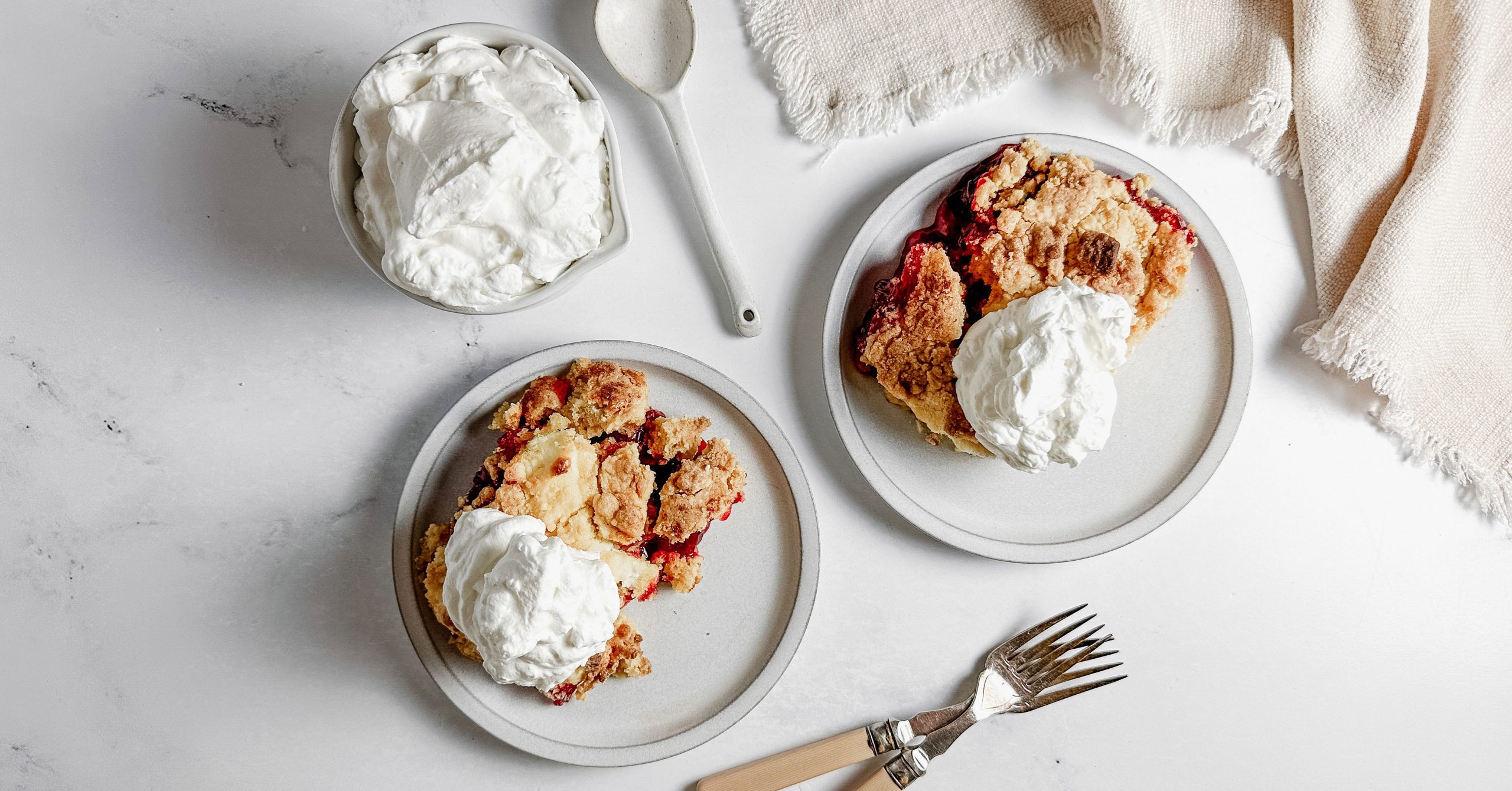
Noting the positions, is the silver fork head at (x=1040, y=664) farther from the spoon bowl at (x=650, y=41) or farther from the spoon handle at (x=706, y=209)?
the spoon bowl at (x=650, y=41)

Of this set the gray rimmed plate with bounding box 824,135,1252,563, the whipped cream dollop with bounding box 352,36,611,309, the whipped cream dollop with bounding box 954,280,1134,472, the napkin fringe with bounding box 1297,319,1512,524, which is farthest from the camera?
the napkin fringe with bounding box 1297,319,1512,524

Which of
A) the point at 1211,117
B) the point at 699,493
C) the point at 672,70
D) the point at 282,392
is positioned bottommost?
the point at 282,392

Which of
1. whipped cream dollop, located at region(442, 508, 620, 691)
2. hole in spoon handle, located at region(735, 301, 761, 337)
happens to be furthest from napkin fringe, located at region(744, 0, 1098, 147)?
whipped cream dollop, located at region(442, 508, 620, 691)

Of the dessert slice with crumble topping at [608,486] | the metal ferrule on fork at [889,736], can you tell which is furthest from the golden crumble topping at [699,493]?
the metal ferrule on fork at [889,736]

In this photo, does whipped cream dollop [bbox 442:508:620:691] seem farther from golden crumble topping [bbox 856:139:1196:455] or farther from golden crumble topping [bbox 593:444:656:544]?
golden crumble topping [bbox 856:139:1196:455]

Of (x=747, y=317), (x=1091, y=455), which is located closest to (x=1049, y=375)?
(x=1091, y=455)

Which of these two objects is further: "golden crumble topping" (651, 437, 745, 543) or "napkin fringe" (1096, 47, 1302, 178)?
"napkin fringe" (1096, 47, 1302, 178)

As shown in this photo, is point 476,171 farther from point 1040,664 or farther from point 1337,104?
point 1337,104
